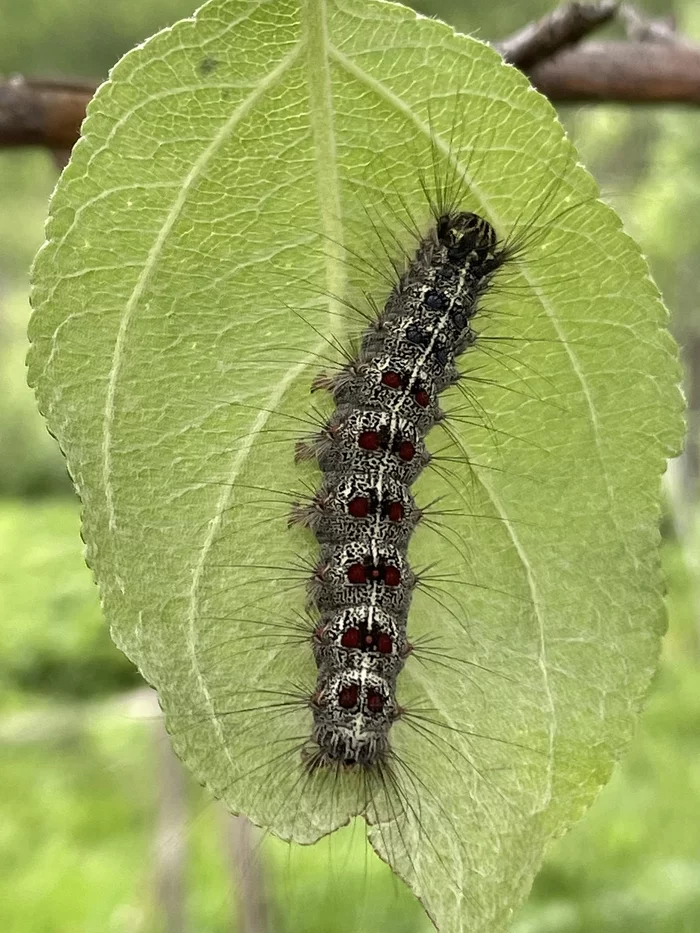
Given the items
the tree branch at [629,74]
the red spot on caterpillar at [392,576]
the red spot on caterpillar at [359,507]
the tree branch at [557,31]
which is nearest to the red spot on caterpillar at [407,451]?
the red spot on caterpillar at [359,507]

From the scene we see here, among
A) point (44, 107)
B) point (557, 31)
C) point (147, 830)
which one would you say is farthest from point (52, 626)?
point (557, 31)

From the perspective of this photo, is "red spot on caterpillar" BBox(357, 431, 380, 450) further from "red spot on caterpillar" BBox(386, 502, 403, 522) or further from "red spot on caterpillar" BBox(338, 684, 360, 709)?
"red spot on caterpillar" BBox(338, 684, 360, 709)

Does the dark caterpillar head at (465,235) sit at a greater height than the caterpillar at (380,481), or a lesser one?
greater

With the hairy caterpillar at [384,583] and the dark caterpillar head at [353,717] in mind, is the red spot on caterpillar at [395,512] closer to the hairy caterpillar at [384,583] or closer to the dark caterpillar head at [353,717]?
the hairy caterpillar at [384,583]

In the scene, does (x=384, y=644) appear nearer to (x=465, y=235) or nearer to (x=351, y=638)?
(x=351, y=638)

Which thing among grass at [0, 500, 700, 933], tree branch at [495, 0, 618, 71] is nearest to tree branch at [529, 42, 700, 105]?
tree branch at [495, 0, 618, 71]

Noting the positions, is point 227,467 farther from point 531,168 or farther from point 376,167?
point 531,168
